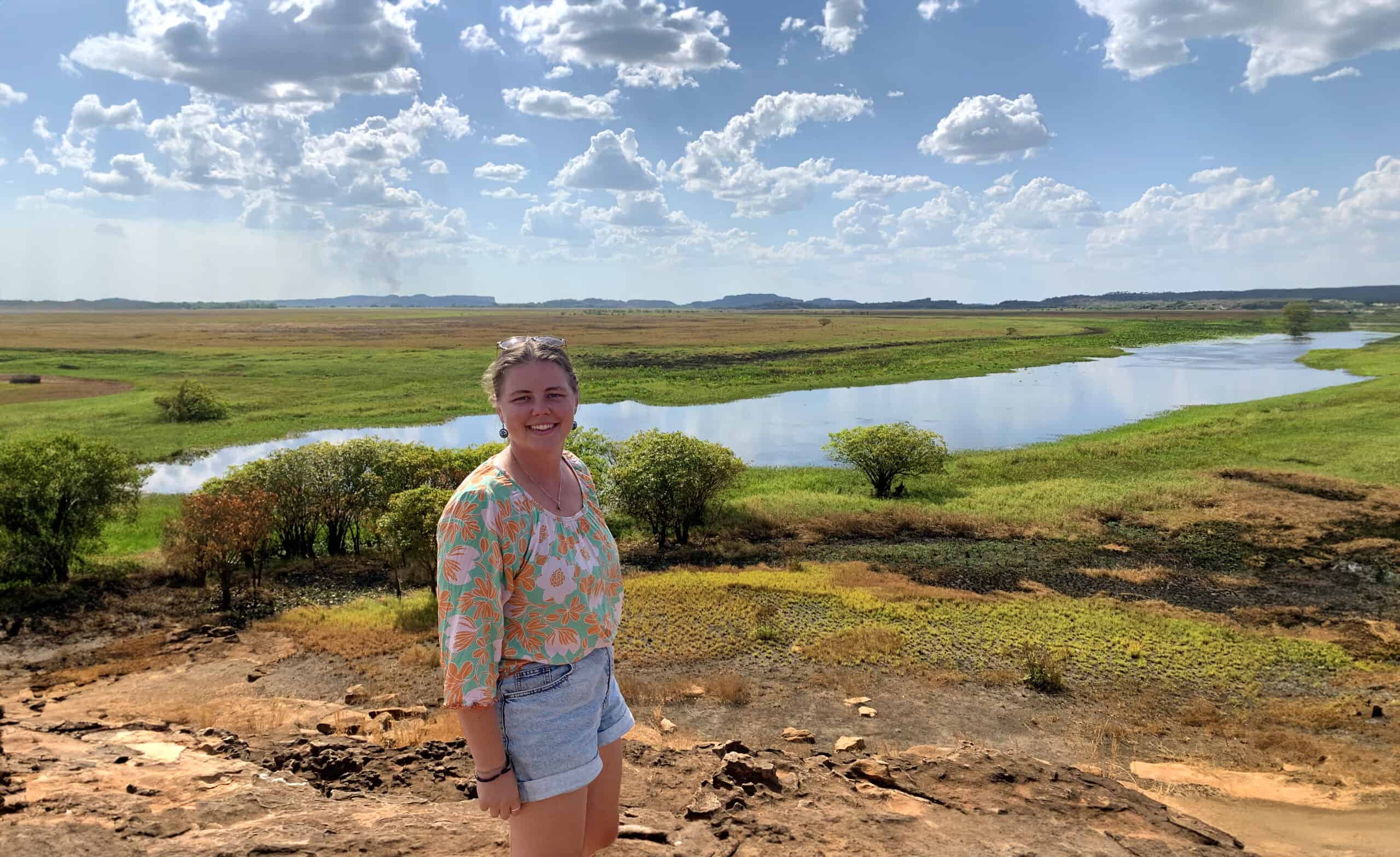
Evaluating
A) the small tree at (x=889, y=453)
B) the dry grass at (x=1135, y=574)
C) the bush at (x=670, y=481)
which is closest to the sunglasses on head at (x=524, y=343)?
the bush at (x=670, y=481)

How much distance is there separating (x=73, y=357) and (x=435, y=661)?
8527cm

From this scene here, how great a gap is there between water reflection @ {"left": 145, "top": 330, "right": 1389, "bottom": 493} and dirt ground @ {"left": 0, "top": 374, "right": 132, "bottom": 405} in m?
23.0

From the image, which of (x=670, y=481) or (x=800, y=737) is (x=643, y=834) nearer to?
(x=800, y=737)

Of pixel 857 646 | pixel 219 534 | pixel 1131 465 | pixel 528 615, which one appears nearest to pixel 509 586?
pixel 528 615

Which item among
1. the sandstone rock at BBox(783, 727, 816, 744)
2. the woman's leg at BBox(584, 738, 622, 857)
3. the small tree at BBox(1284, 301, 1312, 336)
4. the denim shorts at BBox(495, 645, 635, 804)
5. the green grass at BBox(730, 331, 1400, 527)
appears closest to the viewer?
the denim shorts at BBox(495, 645, 635, 804)

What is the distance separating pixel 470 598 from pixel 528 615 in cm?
29

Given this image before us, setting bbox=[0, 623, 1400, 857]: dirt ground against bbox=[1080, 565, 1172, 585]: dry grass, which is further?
bbox=[1080, 565, 1172, 585]: dry grass

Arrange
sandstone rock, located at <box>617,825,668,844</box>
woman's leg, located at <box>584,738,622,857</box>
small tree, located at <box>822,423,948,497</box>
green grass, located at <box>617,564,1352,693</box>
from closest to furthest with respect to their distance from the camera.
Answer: woman's leg, located at <box>584,738,622,857</box> → sandstone rock, located at <box>617,825,668,844</box> → green grass, located at <box>617,564,1352,693</box> → small tree, located at <box>822,423,948,497</box>

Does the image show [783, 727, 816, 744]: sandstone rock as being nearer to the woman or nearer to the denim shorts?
the woman

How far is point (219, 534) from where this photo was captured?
683 inches

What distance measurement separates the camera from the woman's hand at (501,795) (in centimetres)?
305

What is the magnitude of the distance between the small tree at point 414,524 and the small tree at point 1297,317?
448 ft

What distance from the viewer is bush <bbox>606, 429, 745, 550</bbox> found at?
23406 mm

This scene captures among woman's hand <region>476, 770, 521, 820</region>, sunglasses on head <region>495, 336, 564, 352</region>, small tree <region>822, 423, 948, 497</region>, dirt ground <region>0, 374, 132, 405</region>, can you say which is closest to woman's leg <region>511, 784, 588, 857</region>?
woman's hand <region>476, 770, 521, 820</region>
